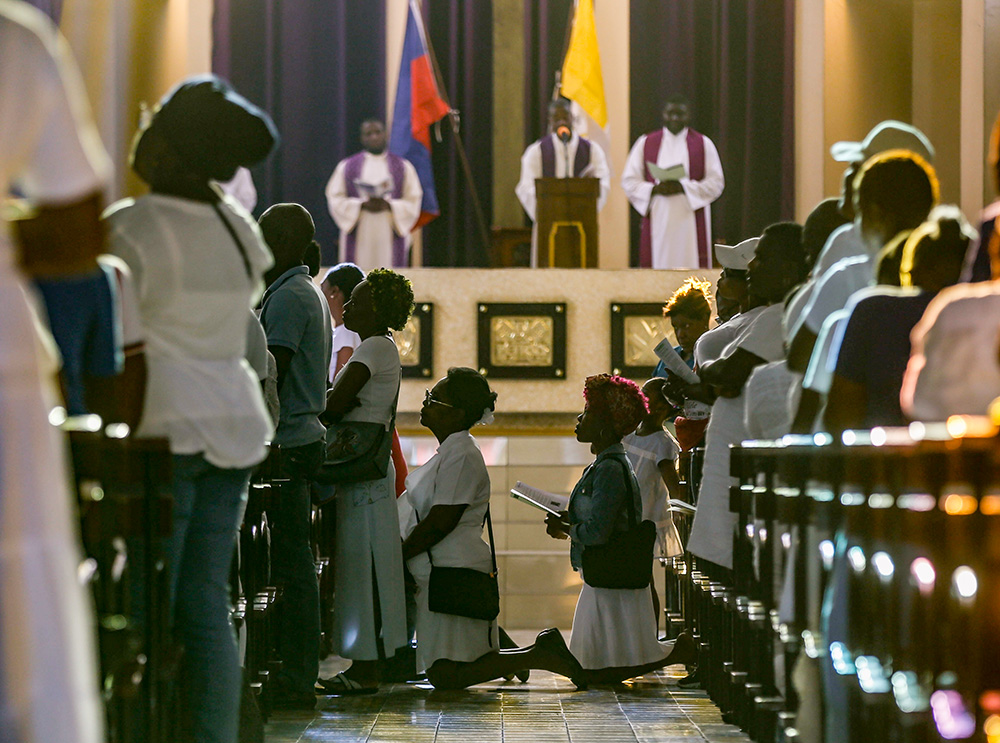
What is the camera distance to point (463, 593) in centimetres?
548

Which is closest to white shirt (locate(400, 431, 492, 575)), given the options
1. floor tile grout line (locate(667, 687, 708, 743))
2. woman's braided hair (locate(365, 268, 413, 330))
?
woman's braided hair (locate(365, 268, 413, 330))

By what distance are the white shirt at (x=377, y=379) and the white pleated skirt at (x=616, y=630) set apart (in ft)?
3.56

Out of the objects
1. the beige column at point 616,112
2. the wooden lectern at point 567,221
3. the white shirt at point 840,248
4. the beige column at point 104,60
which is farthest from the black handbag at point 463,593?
the beige column at point 616,112

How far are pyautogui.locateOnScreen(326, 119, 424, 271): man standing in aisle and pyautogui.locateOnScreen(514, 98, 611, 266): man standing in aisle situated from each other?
100 cm

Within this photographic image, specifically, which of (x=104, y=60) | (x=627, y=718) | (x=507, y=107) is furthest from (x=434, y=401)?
(x=507, y=107)

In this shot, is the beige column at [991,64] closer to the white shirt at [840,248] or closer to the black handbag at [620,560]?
the black handbag at [620,560]

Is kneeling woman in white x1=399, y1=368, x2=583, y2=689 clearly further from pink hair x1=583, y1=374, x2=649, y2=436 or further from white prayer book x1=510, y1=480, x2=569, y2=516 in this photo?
pink hair x1=583, y1=374, x2=649, y2=436

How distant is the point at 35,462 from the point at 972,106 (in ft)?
37.3

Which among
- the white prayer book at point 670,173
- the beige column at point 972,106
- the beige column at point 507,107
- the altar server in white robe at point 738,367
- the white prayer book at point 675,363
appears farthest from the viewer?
the beige column at point 507,107

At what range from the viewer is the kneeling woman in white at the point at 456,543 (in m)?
5.47

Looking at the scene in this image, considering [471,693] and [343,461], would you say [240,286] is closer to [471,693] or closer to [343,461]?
[343,461]

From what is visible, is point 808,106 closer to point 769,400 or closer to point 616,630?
point 616,630

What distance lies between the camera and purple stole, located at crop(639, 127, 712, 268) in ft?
41.4

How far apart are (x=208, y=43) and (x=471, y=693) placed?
33.0 ft
